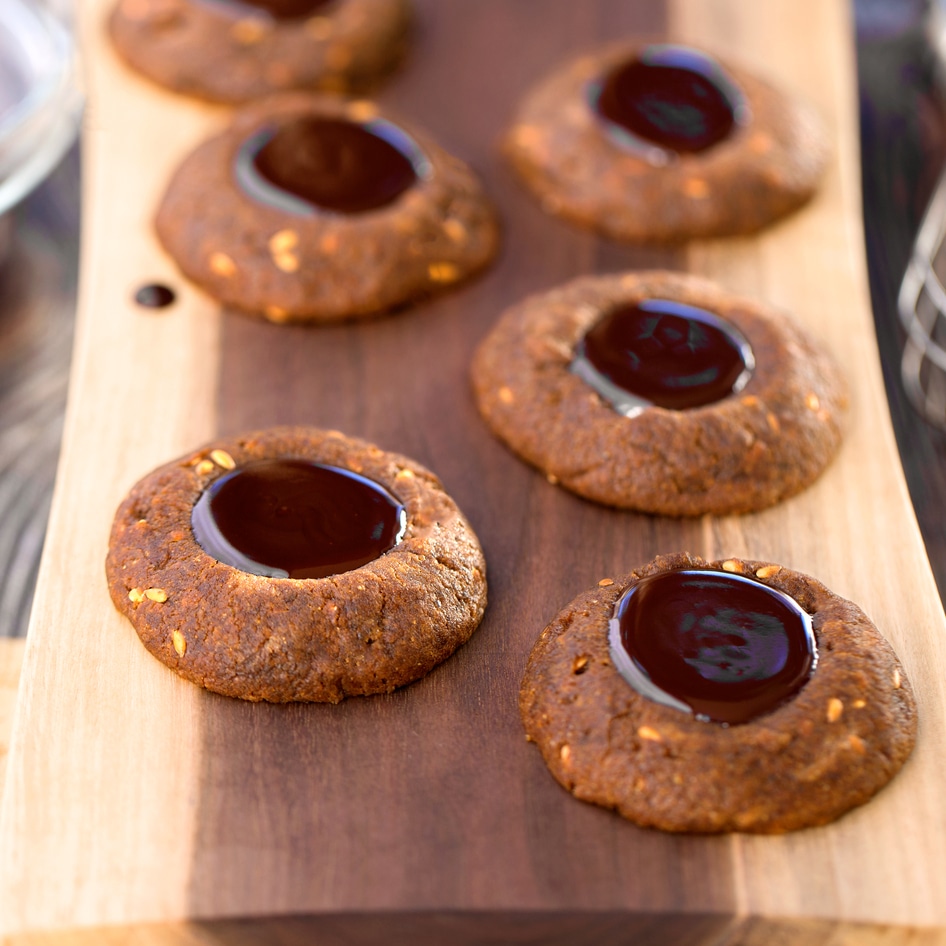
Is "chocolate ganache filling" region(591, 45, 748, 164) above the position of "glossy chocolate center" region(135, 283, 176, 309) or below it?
above

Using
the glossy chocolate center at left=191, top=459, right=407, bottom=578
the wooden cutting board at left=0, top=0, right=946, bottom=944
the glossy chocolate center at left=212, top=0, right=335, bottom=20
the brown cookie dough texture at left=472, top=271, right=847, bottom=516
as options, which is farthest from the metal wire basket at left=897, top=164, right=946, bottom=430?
the glossy chocolate center at left=212, top=0, right=335, bottom=20

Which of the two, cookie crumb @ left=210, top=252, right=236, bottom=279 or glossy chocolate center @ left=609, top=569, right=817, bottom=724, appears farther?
cookie crumb @ left=210, top=252, right=236, bottom=279

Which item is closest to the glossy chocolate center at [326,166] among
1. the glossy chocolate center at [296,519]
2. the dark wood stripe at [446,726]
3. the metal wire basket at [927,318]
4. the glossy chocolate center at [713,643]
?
the dark wood stripe at [446,726]

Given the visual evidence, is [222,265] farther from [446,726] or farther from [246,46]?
[446,726]

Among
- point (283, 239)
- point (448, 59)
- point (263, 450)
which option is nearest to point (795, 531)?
point (263, 450)

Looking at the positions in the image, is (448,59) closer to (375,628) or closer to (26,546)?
(26,546)

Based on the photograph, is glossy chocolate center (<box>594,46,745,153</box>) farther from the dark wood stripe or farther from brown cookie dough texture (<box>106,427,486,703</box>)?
brown cookie dough texture (<box>106,427,486,703</box>)

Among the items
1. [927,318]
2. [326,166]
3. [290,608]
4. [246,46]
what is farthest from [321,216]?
[927,318]
